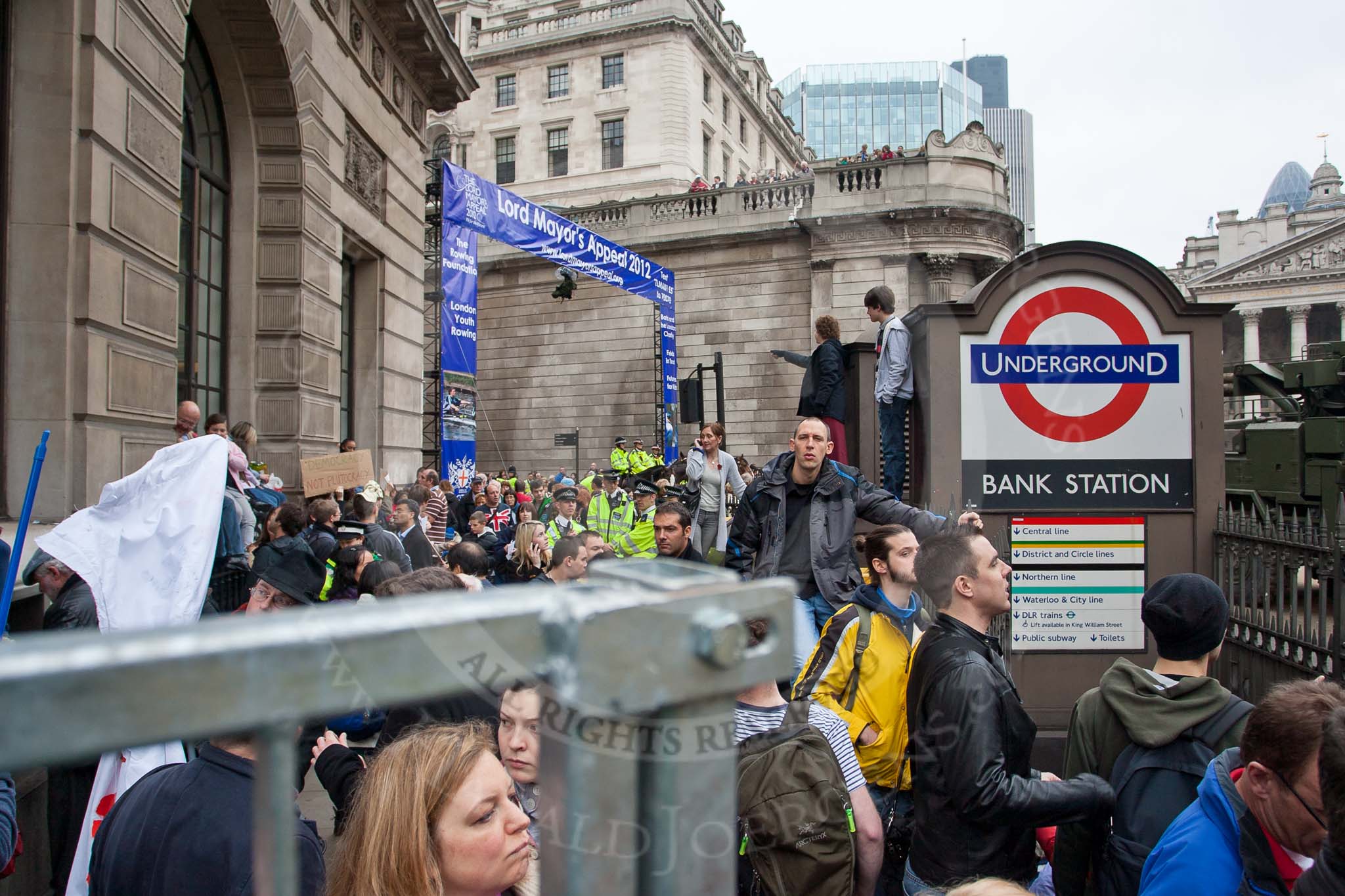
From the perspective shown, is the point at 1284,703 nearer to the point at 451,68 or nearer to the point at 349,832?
the point at 349,832

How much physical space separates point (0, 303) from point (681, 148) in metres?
38.6

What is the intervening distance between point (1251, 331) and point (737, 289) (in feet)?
155

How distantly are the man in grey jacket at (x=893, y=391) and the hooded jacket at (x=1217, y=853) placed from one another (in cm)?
392

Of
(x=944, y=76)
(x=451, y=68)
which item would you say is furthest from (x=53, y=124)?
(x=944, y=76)

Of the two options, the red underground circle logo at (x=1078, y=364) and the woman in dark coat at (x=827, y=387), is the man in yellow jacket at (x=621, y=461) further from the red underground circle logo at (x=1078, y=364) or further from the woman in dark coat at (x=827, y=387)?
the red underground circle logo at (x=1078, y=364)

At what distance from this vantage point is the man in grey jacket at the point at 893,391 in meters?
6.35

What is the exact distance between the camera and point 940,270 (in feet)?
84.8

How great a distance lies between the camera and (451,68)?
1609 centimetres

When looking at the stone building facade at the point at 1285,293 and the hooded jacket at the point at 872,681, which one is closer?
the hooded jacket at the point at 872,681

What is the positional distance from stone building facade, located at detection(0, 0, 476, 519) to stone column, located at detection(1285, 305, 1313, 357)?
59271 millimetres

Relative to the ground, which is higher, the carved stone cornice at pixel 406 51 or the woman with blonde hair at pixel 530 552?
A: the carved stone cornice at pixel 406 51

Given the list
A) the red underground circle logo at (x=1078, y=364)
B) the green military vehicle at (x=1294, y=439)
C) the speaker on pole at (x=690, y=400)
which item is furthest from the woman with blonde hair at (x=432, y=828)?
the speaker on pole at (x=690, y=400)

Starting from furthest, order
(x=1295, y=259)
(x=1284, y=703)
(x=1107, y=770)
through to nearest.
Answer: (x=1295, y=259) → (x=1107, y=770) → (x=1284, y=703)

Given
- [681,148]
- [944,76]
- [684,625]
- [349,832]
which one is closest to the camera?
[684,625]
